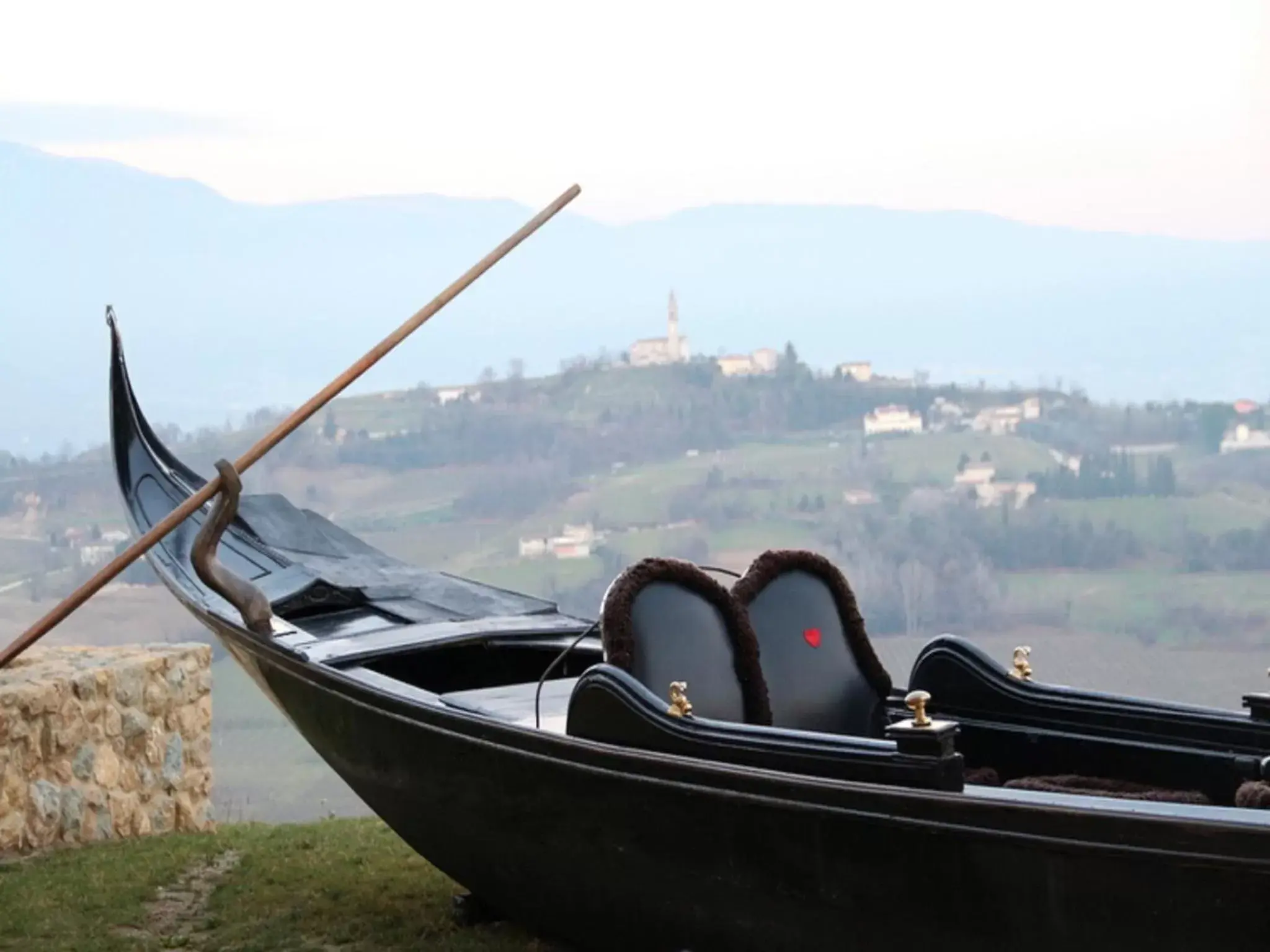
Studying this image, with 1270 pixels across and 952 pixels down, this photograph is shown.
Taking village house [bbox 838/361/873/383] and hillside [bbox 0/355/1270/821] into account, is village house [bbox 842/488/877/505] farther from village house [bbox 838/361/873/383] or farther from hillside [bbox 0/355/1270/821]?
village house [bbox 838/361/873/383]

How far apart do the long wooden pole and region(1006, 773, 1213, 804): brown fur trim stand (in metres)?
2.16

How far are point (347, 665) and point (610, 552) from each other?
840 centimetres

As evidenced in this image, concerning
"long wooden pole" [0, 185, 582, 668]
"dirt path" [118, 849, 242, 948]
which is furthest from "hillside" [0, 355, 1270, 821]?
"long wooden pole" [0, 185, 582, 668]

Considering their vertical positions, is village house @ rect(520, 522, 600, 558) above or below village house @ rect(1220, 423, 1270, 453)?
below

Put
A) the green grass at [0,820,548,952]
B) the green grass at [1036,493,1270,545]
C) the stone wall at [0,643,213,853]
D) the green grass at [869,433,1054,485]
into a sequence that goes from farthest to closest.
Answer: the green grass at [869,433,1054,485] → the green grass at [1036,493,1270,545] → the stone wall at [0,643,213,853] → the green grass at [0,820,548,952]

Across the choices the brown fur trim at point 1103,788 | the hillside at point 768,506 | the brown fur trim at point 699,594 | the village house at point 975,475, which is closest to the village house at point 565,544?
the hillside at point 768,506

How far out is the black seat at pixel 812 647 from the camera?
132 inches

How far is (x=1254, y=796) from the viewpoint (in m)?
2.51

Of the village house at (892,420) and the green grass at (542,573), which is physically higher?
the village house at (892,420)

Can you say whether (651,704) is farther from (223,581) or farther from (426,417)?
(426,417)

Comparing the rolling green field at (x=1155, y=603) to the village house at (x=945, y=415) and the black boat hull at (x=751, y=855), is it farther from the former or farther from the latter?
the black boat hull at (x=751, y=855)

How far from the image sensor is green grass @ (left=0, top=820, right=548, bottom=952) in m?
3.93

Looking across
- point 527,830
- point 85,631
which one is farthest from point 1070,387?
point 527,830

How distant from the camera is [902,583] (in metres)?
11.9
